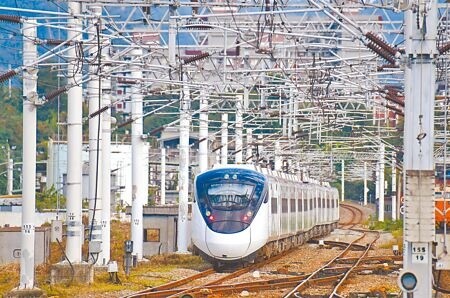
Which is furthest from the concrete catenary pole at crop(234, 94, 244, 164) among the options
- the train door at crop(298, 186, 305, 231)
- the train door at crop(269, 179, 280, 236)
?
the train door at crop(269, 179, 280, 236)

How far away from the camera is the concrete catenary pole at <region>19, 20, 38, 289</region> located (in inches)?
861

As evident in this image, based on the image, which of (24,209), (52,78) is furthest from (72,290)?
(52,78)

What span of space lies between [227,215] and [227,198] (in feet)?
1.33

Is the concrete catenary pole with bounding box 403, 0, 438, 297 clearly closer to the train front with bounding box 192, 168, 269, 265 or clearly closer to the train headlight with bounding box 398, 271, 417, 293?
the train headlight with bounding box 398, 271, 417, 293

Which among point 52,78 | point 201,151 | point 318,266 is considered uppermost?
point 52,78

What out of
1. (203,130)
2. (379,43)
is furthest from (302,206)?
(379,43)

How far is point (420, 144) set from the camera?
45.8 feet

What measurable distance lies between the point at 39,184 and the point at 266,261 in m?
49.1

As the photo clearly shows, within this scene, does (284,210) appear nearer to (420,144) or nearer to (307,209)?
(307,209)

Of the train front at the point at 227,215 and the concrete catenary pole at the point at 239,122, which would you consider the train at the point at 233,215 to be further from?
the concrete catenary pole at the point at 239,122

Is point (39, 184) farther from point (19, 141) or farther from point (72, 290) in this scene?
point (72, 290)

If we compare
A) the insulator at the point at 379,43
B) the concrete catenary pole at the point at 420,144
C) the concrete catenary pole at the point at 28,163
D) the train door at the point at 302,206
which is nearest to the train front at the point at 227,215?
the concrete catenary pole at the point at 28,163

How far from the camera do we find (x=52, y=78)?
7769 cm

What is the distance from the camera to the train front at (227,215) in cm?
2691
